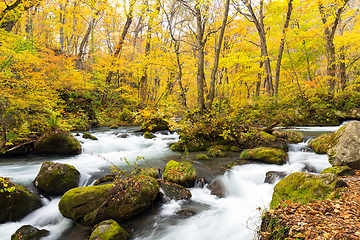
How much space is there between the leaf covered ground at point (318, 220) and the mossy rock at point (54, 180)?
16.5 feet

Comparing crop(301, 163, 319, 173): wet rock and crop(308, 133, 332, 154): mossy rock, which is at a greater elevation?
crop(308, 133, 332, 154): mossy rock

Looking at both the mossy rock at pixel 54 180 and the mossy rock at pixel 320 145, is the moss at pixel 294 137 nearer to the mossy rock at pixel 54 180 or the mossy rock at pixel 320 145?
the mossy rock at pixel 320 145

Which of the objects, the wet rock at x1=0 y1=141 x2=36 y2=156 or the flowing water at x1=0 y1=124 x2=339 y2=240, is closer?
the flowing water at x1=0 y1=124 x2=339 y2=240

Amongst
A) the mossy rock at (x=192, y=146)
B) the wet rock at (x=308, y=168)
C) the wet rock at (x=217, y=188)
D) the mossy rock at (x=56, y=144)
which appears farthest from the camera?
the mossy rock at (x=192, y=146)

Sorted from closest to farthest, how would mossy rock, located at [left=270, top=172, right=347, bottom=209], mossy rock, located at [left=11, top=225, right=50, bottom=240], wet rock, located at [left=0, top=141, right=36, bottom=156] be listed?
mossy rock, located at [left=270, top=172, right=347, bottom=209], mossy rock, located at [left=11, top=225, right=50, bottom=240], wet rock, located at [left=0, top=141, right=36, bottom=156]

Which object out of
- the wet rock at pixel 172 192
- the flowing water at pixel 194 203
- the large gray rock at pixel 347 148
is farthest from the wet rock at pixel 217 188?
the large gray rock at pixel 347 148

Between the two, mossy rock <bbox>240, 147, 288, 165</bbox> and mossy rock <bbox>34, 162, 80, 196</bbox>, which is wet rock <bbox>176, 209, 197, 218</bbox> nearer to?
mossy rock <bbox>34, 162, 80, 196</bbox>

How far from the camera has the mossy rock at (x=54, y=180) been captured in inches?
198

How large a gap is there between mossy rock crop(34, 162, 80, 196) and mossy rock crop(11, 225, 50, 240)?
4.39 ft

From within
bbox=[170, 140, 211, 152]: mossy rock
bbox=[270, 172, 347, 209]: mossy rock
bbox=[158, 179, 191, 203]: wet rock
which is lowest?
bbox=[158, 179, 191, 203]: wet rock

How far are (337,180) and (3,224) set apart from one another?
7051mm

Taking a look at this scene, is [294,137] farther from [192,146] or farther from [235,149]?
[192,146]

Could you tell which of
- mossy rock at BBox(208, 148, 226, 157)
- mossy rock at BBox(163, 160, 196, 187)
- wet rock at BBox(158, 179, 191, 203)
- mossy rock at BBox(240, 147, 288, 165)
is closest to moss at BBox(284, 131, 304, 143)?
mossy rock at BBox(240, 147, 288, 165)

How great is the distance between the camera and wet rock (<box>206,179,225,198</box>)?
5.53 meters
